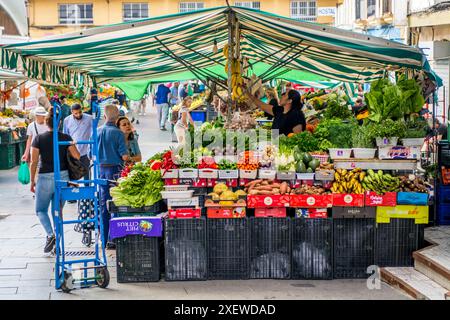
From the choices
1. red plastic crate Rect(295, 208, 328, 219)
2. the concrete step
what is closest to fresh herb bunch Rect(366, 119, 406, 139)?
red plastic crate Rect(295, 208, 328, 219)

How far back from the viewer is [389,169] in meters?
9.35

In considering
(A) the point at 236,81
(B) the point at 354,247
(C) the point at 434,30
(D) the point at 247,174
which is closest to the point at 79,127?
(A) the point at 236,81

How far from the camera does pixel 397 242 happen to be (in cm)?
917

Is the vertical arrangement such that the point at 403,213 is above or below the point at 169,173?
below

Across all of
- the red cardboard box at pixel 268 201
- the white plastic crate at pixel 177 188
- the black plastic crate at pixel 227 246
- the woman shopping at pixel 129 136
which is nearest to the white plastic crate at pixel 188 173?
the white plastic crate at pixel 177 188

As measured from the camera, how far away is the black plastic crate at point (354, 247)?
910 cm

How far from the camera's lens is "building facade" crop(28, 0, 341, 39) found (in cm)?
5350

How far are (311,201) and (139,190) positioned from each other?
80.3 inches

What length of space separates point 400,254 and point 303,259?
1187mm

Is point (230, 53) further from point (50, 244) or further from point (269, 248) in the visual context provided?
point (50, 244)

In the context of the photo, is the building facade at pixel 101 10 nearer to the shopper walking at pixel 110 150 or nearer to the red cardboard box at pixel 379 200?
the shopper walking at pixel 110 150

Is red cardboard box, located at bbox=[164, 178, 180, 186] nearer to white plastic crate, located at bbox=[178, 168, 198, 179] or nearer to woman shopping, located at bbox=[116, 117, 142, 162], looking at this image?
white plastic crate, located at bbox=[178, 168, 198, 179]
